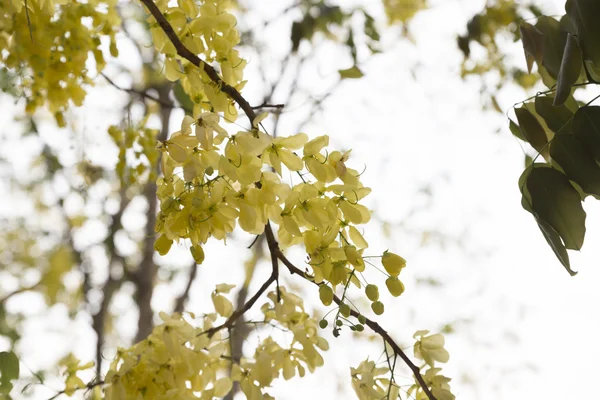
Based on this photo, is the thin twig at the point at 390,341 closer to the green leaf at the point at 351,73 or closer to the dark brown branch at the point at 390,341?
the dark brown branch at the point at 390,341

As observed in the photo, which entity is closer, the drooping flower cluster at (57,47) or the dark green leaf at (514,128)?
the dark green leaf at (514,128)

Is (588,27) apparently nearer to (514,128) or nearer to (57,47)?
(514,128)

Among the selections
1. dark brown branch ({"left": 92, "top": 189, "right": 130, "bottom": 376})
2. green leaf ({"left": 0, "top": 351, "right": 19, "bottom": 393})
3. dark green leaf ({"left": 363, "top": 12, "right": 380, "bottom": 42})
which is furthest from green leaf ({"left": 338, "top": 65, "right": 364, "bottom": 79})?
dark brown branch ({"left": 92, "top": 189, "right": 130, "bottom": 376})

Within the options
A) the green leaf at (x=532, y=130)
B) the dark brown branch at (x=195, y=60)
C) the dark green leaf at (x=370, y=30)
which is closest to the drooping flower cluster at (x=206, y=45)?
the dark brown branch at (x=195, y=60)

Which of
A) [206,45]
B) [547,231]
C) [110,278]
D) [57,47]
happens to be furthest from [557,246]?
[110,278]

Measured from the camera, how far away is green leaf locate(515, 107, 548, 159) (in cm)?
50

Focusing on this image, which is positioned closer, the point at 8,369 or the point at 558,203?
the point at 558,203

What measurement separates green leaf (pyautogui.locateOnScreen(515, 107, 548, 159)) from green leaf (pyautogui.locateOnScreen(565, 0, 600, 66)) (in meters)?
0.09

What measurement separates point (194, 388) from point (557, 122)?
1.35 feet

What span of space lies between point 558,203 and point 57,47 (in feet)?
2.22

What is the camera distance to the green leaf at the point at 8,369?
554 mm

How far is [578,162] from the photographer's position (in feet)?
1.50

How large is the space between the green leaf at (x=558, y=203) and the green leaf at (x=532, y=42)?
0.10 m

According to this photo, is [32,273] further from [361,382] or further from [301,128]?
[361,382]
